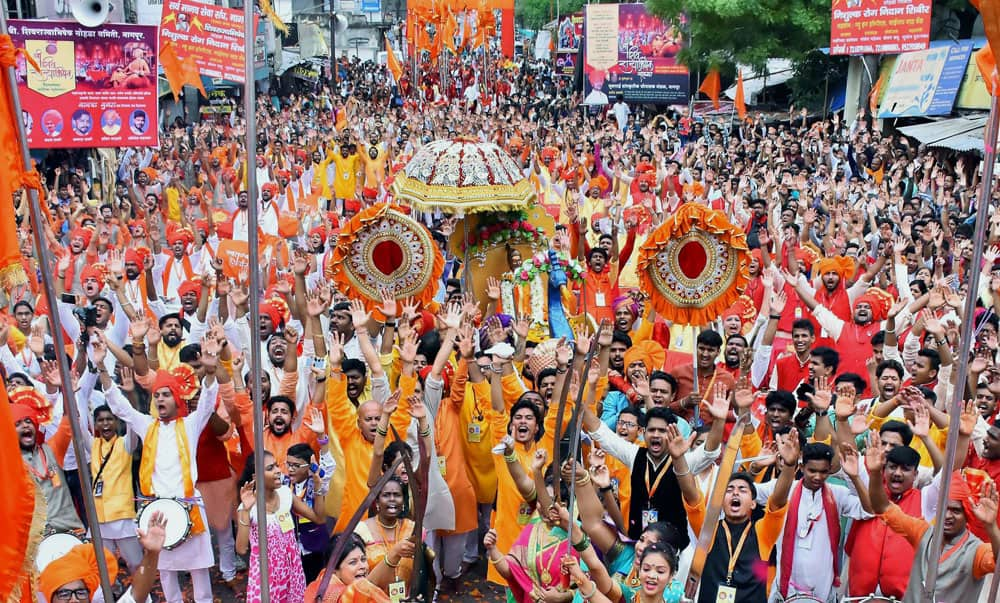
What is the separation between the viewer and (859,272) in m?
8.58

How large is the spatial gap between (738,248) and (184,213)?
25.2 feet

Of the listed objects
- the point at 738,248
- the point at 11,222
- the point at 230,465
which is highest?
the point at 11,222

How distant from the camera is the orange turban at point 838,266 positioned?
26.6ft

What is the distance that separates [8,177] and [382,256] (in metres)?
4.47

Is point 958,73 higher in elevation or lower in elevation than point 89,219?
higher

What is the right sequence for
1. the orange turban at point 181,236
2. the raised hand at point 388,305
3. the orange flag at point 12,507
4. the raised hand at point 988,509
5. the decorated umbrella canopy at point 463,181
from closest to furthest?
1. the orange flag at point 12,507
2. the raised hand at point 988,509
3. the raised hand at point 388,305
4. the decorated umbrella canopy at point 463,181
5. the orange turban at point 181,236

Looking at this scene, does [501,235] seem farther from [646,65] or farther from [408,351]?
[646,65]

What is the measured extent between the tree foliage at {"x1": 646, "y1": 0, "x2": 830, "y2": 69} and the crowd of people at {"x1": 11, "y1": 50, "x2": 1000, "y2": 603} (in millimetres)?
16805

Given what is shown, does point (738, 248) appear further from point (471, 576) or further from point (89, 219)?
point (89, 219)

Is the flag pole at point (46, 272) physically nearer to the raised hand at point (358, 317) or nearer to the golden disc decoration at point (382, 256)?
the raised hand at point (358, 317)

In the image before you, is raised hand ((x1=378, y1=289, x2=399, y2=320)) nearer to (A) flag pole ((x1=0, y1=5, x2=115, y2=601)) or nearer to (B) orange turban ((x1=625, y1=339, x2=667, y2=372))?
(B) orange turban ((x1=625, y1=339, x2=667, y2=372))

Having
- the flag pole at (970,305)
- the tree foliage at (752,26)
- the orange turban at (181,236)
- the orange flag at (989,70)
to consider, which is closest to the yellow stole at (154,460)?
the flag pole at (970,305)

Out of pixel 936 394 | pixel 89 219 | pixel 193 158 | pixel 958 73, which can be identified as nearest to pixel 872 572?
pixel 936 394

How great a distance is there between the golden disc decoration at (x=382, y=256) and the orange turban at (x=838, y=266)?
9.98 feet
